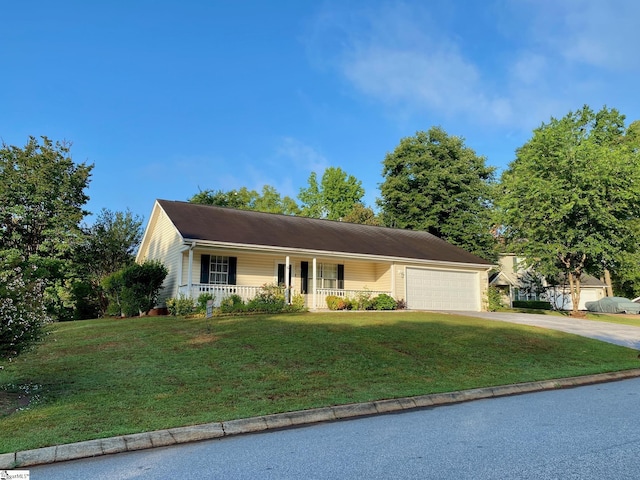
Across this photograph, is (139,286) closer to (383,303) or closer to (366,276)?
(383,303)

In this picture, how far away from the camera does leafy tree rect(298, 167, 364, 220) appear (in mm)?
48938

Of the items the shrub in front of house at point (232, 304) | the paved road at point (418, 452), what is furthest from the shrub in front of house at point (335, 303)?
the paved road at point (418, 452)

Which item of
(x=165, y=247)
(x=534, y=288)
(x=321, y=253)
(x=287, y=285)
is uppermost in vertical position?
(x=165, y=247)

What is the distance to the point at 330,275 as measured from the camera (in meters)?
21.2

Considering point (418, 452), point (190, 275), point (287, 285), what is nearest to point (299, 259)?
point (287, 285)

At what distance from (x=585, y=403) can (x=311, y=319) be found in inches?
347

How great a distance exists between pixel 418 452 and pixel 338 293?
15.7m

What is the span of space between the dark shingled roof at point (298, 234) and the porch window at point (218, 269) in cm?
116

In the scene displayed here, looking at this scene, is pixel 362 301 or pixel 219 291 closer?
pixel 219 291

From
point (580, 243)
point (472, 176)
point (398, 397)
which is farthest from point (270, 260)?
point (472, 176)

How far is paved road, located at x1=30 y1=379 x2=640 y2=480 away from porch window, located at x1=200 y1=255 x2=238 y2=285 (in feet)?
43.6

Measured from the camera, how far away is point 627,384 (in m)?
8.50

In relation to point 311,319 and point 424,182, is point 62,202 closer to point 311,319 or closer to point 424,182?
point 311,319

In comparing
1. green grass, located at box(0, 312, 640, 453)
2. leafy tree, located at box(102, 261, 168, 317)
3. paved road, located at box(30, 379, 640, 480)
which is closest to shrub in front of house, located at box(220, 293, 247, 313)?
green grass, located at box(0, 312, 640, 453)
